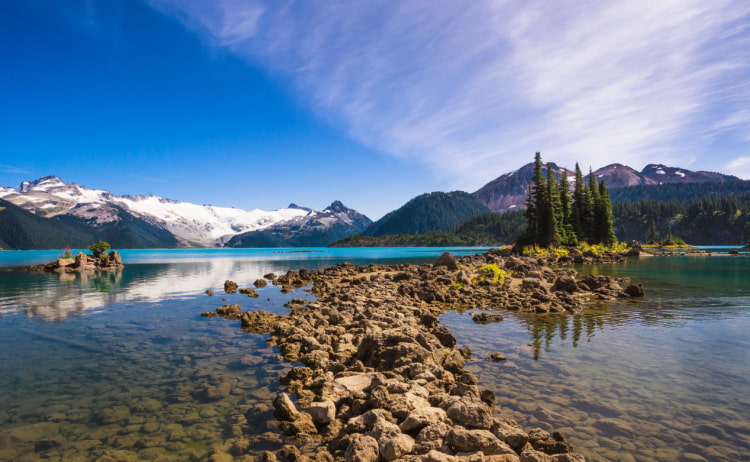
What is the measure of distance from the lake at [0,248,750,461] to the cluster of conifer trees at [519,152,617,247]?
233 feet

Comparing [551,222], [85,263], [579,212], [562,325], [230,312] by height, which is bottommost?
[230,312]

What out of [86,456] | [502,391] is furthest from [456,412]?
[86,456]

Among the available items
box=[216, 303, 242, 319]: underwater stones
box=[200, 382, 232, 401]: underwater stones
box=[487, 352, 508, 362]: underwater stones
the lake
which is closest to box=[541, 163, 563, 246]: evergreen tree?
the lake

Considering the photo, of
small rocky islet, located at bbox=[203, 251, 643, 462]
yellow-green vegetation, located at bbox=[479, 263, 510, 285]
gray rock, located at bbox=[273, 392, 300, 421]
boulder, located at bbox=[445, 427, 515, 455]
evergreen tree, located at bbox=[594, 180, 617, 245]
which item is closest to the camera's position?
boulder, located at bbox=[445, 427, 515, 455]

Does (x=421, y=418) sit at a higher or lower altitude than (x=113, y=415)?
higher

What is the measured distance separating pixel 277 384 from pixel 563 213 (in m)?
106

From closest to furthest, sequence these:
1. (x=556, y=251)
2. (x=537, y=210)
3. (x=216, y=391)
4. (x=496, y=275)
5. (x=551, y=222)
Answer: (x=216, y=391)
(x=496, y=275)
(x=556, y=251)
(x=551, y=222)
(x=537, y=210)

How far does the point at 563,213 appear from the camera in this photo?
101 metres

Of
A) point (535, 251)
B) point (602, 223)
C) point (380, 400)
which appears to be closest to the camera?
point (380, 400)

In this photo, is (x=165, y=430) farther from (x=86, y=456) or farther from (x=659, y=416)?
(x=659, y=416)

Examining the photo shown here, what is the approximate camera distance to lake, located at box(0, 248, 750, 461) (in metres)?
8.98

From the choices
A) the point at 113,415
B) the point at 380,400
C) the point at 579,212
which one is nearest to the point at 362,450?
the point at 380,400

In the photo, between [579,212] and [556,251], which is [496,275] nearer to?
[556,251]

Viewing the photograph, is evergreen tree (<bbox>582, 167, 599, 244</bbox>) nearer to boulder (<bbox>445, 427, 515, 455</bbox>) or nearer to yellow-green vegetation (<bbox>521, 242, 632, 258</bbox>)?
yellow-green vegetation (<bbox>521, 242, 632, 258</bbox>)
